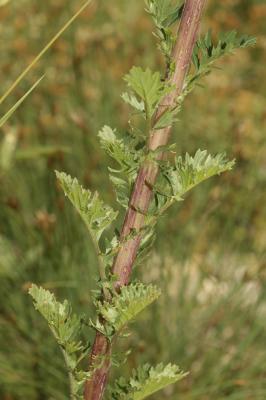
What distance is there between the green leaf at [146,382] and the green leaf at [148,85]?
20cm

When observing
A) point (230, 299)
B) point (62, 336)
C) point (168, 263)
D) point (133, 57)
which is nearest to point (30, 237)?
point (168, 263)

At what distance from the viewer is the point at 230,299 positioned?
1.44 metres

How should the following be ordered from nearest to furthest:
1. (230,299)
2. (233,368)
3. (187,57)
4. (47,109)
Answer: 1. (187,57)
2. (233,368)
3. (230,299)
4. (47,109)

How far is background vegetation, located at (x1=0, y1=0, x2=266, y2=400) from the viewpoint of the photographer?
132 cm

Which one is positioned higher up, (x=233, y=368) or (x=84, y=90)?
(x=84, y=90)

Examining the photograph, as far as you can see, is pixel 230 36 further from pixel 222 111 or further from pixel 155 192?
pixel 222 111

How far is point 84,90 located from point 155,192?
4.88ft

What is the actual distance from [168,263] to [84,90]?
→ 722 mm

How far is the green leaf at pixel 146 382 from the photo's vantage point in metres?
0.53

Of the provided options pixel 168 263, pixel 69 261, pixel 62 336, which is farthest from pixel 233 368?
pixel 62 336

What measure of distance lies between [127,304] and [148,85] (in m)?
0.16

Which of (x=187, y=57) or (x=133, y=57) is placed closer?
(x=187, y=57)

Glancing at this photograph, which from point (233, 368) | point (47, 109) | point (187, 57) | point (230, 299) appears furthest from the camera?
point (47, 109)

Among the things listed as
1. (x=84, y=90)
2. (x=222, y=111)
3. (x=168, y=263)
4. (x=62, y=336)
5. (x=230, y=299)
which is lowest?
(x=62, y=336)
